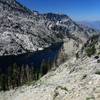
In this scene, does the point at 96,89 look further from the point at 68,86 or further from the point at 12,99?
the point at 12,99

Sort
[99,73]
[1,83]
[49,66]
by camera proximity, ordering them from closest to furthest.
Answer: [99,73], [1,83], [49,66]

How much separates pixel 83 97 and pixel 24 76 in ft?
408

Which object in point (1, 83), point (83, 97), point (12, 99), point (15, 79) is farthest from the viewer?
point (15, 79)

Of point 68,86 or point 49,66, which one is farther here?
point 49,66

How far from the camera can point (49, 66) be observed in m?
196

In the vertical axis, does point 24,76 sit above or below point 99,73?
below

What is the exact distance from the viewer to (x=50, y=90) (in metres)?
76.4

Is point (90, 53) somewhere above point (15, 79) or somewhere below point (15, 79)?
above

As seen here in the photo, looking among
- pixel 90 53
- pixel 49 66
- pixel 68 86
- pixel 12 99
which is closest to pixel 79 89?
pixel 68 86

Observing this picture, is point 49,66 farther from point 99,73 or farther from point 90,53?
point 99,73

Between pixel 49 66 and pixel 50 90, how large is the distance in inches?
4707

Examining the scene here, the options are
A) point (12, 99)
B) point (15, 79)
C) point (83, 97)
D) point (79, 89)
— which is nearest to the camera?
point (83, 97)

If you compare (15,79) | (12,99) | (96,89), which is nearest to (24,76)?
Result: (15,79)

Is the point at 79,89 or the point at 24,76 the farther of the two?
the point at 24,76
